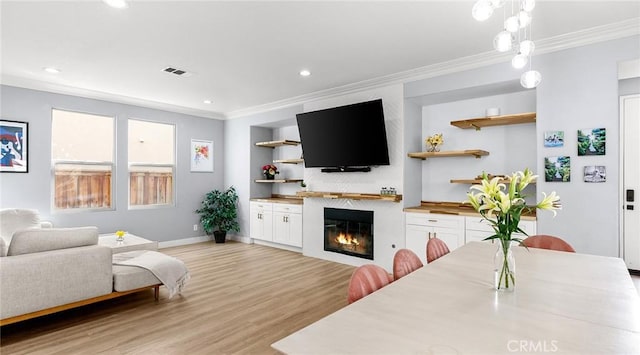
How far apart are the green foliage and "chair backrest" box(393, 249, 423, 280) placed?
503 centimetres

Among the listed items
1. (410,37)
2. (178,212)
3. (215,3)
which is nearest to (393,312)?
(215,3)

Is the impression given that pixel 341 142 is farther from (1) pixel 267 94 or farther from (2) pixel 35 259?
(2) pixel 35 259

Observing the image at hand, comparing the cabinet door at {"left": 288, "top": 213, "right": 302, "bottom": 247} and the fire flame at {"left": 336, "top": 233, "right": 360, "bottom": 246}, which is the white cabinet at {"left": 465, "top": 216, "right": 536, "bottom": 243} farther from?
the cabinet door at {"left": 288, "top": 213, "right": 302, "bottom": 247}

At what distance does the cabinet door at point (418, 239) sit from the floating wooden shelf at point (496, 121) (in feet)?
4.47

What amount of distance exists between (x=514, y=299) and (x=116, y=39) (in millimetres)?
3828

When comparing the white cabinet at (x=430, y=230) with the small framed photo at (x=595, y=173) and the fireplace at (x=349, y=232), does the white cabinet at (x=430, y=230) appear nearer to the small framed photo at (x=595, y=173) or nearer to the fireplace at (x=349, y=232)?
the fireplace at (x=349, y=232)

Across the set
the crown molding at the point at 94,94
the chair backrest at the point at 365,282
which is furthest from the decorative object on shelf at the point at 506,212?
the crown molding at the point at 94,94

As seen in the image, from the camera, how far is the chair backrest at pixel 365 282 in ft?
5.18

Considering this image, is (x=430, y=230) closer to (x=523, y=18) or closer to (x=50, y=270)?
(x=523, y=18)

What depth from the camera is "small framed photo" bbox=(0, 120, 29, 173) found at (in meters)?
4.41

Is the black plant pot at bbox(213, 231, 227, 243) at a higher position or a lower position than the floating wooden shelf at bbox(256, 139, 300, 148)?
lower

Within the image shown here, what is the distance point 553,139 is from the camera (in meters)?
3.26

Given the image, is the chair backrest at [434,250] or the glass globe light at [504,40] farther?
the chair backrest at [434,250]

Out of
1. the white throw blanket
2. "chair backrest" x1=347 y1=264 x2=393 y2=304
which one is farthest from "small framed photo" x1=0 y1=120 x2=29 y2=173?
"chair backrest" x1=347 y1=264 x2=393 y2=304
